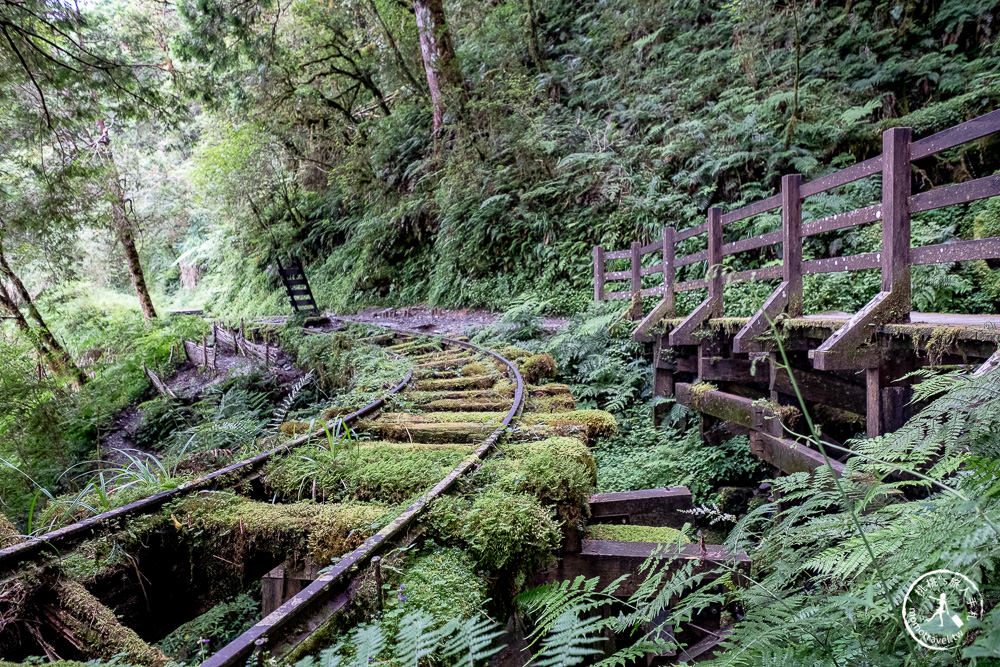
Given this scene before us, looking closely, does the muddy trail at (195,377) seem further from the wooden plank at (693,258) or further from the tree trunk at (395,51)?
the tree trunk at (395,51)

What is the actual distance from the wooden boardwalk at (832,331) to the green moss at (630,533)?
0.92 meters

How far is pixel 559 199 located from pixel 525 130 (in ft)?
8.26

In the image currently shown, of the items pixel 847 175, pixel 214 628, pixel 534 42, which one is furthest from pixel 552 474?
pixel 534 42

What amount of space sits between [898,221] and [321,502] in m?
4.15

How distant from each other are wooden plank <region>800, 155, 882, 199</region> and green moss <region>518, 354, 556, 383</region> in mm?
3087

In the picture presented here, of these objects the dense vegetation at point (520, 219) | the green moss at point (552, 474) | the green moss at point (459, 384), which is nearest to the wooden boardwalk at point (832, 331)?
the dense vegetation at point (520, 219)

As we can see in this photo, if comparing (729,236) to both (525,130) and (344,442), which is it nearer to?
(525,130)

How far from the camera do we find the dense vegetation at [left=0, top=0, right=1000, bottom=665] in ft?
5.88

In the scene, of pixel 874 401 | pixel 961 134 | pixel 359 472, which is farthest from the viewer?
pixel 874 401

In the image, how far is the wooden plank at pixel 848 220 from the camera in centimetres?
378

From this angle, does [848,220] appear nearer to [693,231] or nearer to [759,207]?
[759,207]

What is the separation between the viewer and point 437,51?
50.0 feet

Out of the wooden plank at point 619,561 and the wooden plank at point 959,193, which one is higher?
the wooden plank at point 959,193

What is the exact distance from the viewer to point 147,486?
293 cm
